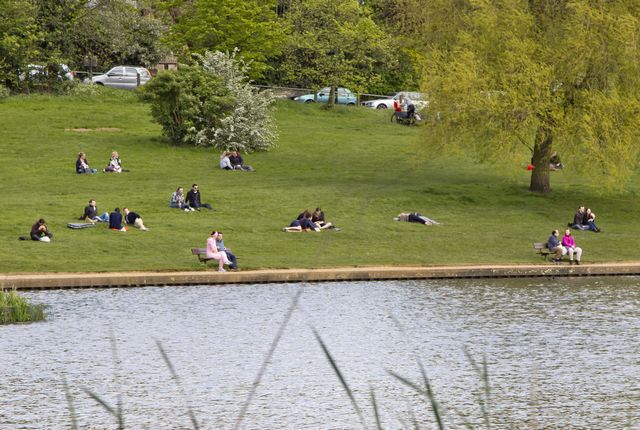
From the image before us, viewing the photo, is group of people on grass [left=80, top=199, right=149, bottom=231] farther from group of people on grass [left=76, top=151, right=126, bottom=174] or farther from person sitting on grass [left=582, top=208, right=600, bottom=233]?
person sitting on grass [left=582, top=208, right=600, bottom=233]

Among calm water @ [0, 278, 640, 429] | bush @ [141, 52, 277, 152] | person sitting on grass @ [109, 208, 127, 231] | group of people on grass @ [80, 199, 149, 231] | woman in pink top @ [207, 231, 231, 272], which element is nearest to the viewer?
calm water @ [0, 278, 640, 429]

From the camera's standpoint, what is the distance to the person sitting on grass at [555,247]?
123ft

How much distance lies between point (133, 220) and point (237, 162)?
47.3 ft

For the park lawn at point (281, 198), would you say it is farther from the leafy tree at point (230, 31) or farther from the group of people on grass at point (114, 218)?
the leafy tree at point (230, 31)

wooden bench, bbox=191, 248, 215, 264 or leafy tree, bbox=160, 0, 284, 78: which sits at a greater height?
leafy tree, bbox=160, 0, 284, 78

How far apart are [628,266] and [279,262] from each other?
10339mm

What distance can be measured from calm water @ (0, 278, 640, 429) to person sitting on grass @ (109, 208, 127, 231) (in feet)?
22.9

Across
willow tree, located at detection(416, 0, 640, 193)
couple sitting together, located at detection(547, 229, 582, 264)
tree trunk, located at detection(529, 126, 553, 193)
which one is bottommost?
couple sitting together, located at detection(547, 229, 582, 264)

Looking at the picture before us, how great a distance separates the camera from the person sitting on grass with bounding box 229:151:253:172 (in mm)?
53500

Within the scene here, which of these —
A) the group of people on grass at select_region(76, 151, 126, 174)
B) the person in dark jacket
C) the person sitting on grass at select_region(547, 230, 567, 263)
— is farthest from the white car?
the person sitting on grass at select_region(547, 230, 567, 263)

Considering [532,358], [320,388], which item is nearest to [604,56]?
[532,358]

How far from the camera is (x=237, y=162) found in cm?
5375

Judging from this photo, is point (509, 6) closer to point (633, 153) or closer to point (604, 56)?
point (604, 56)

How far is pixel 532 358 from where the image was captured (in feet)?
82.0
